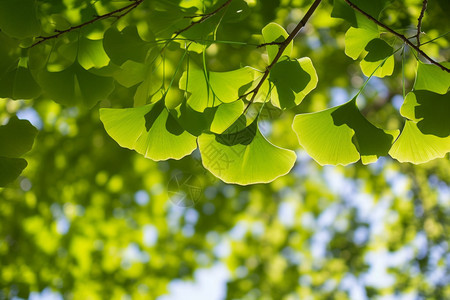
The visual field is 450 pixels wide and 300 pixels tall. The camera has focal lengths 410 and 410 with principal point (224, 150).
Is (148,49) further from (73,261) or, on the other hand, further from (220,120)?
(73,261)

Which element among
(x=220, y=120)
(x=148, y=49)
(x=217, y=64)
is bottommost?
(x=217, y=64)

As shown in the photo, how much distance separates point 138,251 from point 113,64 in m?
2.31

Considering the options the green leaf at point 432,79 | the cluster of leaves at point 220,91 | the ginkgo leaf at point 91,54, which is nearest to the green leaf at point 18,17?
the cluster of leaves at point 220,91

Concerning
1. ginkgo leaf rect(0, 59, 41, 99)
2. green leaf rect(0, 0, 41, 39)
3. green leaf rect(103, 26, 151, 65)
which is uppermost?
green leaf rect(0, 0, 41, 39)

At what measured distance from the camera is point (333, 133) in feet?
2.15

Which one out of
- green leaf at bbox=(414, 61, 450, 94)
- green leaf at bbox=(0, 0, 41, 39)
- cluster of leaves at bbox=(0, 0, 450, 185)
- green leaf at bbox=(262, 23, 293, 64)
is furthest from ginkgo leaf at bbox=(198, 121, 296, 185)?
green leaf at bbox=(0, 0, 41, 39)

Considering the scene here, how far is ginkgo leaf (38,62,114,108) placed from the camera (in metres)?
0.70

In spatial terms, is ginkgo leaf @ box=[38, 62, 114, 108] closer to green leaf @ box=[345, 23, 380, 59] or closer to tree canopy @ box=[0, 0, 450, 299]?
tree canopy @ box=[0, 0, 450, 299]

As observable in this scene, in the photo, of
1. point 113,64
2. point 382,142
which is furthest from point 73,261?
point 382,142

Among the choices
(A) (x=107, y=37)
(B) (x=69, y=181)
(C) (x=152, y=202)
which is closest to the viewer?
(A) (x=107, y=37)

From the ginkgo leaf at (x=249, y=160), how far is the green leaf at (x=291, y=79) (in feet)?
0.22

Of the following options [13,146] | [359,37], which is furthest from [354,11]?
[13,146]

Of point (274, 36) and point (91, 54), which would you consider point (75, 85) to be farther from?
point (274, 36)

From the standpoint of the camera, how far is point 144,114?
657 mm
